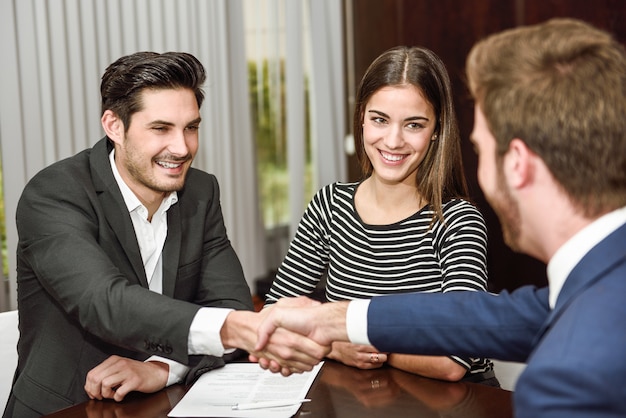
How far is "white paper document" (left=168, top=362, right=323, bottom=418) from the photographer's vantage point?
164 centimetres

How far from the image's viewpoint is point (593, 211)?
126 cm

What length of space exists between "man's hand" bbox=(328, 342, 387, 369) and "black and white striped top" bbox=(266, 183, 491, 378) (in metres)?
0.33

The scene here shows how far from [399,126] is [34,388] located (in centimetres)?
120

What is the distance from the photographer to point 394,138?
7.65 ft

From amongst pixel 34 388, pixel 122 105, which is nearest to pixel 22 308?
pixel 34 388

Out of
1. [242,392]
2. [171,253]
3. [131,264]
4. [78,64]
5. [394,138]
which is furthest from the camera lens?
[78,64]

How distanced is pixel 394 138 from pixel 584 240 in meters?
1.12

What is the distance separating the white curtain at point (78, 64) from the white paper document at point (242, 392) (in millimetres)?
2113

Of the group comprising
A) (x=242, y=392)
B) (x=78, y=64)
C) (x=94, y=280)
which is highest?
(x=78, y=64)

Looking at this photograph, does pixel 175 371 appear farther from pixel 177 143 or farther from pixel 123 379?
pixel 177 143

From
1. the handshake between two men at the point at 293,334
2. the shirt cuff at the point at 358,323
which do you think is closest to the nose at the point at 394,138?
the handshake between two men at the point at 293,334

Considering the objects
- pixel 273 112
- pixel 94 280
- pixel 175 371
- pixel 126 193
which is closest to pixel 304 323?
pixel 175 371

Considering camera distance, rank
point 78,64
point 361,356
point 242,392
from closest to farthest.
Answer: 1. point 242,392
2. point 361,356
3. point 78,64

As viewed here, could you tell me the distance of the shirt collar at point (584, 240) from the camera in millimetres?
1244
